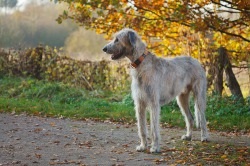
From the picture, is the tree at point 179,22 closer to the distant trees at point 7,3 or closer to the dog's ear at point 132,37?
the dog's ear at point 132,37

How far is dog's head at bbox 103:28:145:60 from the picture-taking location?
19.8ft

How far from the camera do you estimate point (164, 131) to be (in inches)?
313

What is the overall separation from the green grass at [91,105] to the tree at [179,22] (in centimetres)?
140

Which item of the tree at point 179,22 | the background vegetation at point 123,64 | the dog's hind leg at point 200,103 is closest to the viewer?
the dog's hind leg at point 200,103

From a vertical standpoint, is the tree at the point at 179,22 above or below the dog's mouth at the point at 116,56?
above

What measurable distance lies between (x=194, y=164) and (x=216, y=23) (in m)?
4.03

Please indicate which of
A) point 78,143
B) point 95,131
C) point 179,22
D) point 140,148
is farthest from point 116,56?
point 179,22

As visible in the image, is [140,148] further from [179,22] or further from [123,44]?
[179,22]

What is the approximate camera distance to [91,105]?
10.5 meters

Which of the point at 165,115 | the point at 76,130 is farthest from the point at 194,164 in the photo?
the point at 165,115

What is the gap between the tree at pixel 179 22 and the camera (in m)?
8.65

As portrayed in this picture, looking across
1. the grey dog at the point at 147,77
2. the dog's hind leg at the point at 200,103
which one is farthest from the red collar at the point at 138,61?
the dog's hind leg at the point at 200,103

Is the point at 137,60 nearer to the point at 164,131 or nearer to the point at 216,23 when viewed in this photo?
the point at 164,131

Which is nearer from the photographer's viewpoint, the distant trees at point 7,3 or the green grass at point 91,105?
the green grass at point 91,105
